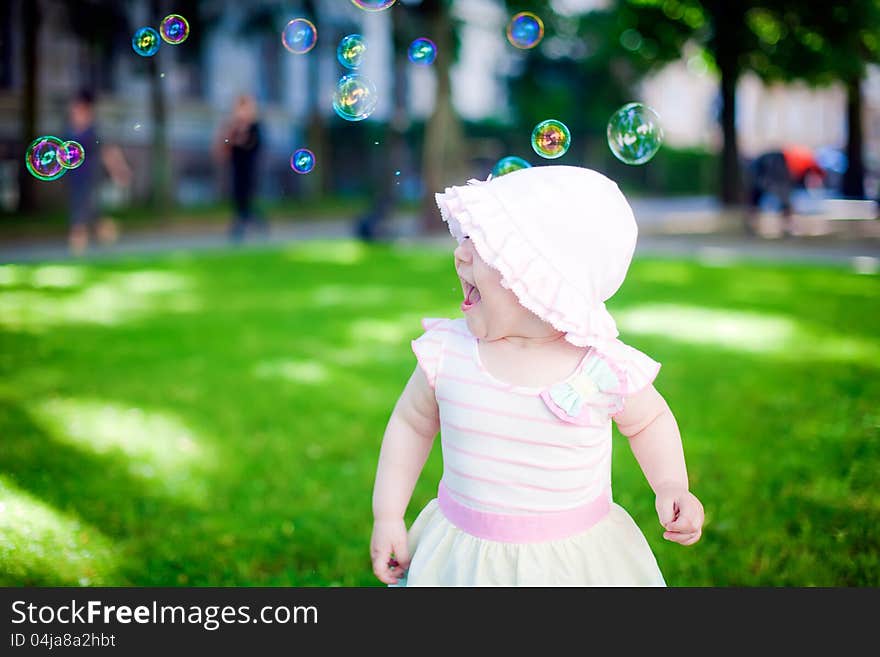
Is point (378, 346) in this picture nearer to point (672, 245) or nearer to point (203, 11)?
point (672, 245)

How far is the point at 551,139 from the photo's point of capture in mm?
2953

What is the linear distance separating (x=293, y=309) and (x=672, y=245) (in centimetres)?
850

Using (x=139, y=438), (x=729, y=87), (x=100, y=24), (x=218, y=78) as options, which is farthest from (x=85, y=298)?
(x=218, y=78)

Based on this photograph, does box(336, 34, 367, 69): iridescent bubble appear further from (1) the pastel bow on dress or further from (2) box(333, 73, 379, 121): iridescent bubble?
(1) the pastel bow on dress

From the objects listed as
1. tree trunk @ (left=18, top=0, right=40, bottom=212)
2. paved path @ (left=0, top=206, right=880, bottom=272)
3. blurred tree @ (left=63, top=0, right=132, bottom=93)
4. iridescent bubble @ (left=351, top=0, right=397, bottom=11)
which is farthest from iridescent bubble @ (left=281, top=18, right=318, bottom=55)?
blurred tree @ (left=63, top=0, right=132, bottom=93)

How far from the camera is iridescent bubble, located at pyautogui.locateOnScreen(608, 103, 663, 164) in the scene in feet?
11.3

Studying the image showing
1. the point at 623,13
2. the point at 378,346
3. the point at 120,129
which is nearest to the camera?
the point at 378,346

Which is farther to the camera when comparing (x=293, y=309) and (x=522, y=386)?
(x=293, y=309)

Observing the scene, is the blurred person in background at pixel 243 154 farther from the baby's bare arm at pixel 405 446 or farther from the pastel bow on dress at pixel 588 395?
the pastel bow on dress at pixel 588 395

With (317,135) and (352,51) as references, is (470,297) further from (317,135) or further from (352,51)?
(317,135)

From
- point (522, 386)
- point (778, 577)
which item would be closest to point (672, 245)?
point (778, 577)

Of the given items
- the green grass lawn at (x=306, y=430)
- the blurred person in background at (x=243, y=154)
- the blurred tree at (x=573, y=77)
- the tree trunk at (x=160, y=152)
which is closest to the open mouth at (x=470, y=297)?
the green grass lawn at (x=306, y=430)

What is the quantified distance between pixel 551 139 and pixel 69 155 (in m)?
2.37

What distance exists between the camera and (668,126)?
52.2 meters
